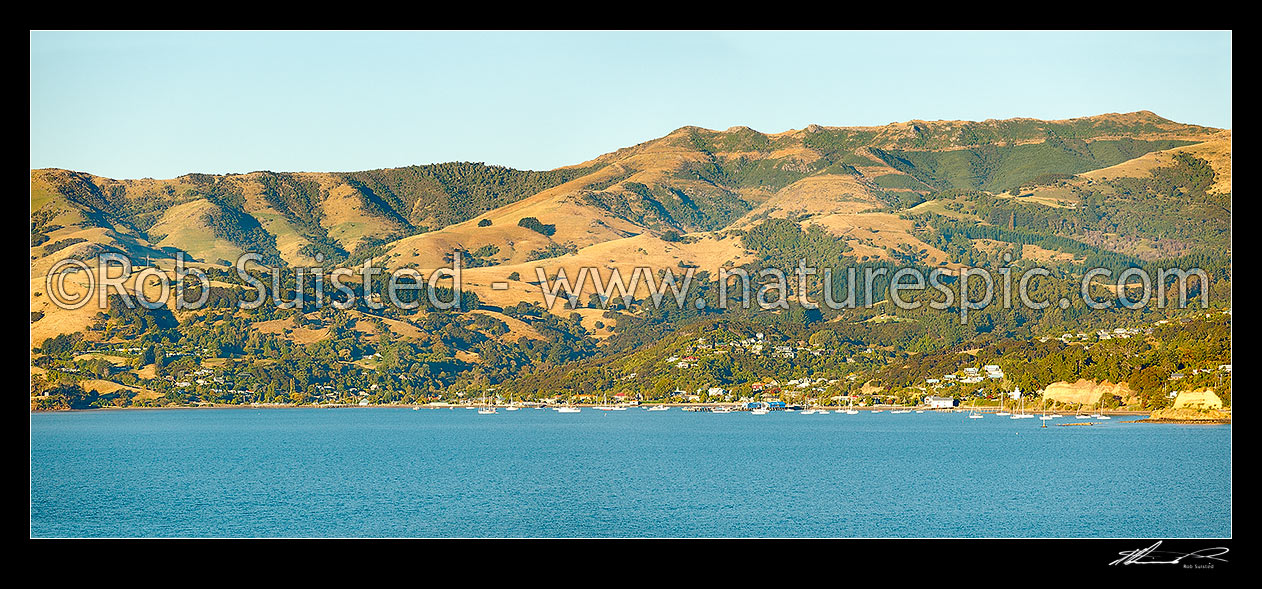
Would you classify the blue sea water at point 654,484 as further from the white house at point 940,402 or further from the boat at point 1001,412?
the white house at point 940,402

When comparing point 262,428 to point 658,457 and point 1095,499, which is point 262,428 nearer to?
point 658,457

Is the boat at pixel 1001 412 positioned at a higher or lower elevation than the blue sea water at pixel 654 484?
lower
